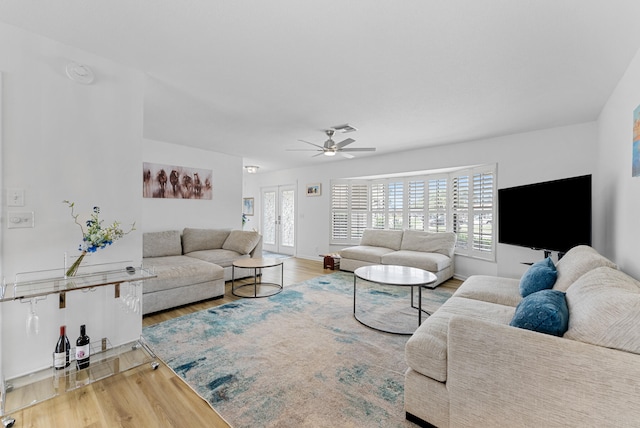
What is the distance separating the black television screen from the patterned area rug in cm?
153

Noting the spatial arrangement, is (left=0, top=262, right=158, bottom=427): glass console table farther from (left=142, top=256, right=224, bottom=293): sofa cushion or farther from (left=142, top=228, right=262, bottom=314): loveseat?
(left=142, top=256, right=224, bottom=293): sofa cushion

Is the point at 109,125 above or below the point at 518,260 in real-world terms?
above

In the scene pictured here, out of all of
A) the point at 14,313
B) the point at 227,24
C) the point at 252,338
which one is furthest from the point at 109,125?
the point at 252,338

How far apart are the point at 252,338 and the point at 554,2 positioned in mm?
3296

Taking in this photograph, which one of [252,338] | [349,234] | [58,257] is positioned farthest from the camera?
[349,234]

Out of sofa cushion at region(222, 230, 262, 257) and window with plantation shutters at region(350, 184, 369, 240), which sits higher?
window with plantation shutters at region(350, 184, 369, 240)

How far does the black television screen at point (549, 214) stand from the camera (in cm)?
277

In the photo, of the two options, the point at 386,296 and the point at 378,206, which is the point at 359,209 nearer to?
the point at 378,206

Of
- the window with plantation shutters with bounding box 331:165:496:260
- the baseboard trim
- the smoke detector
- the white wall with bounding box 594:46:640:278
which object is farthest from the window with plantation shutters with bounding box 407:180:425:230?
the smoke detector

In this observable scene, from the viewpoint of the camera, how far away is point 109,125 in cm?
224

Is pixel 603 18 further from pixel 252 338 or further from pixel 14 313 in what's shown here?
pixel 14 313

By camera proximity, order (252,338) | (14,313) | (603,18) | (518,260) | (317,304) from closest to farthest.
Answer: (603,18) < (14,313) < (252,338) < (317,304) < (518,260)

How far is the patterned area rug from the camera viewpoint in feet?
5.53

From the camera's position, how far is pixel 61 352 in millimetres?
1946
